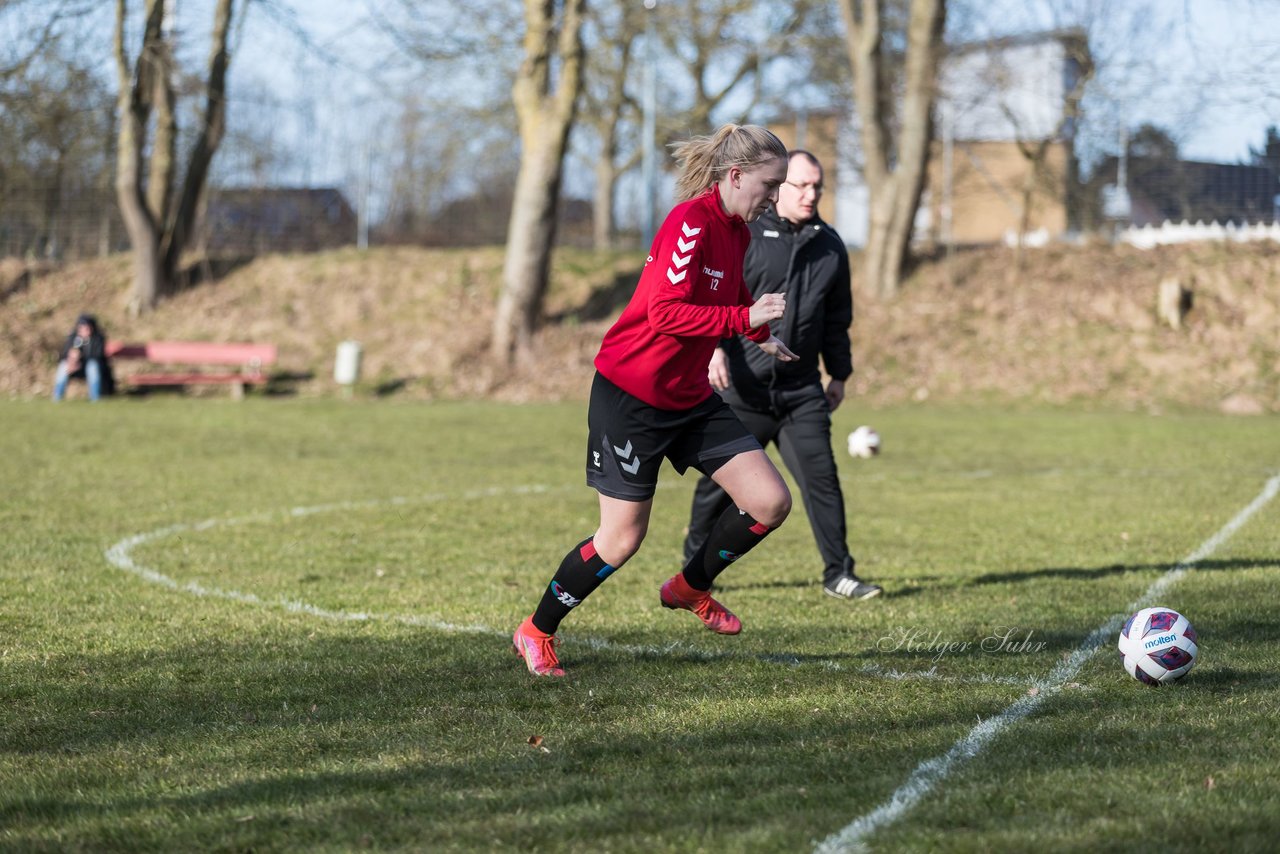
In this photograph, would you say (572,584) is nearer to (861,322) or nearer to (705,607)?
(705,607)

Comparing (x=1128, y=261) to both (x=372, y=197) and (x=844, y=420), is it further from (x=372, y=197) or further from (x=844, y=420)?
(x=372, y=197)

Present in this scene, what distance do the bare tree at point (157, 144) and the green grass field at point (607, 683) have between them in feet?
50.4

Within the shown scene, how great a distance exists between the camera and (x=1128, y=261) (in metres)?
25.2

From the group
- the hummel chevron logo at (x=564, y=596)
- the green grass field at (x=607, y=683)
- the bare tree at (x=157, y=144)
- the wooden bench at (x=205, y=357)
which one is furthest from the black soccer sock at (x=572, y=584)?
the bare tree at (x=157, y=144)

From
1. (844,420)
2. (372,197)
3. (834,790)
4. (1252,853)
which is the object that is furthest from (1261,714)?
(372,197)

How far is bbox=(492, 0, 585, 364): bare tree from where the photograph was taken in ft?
75.0

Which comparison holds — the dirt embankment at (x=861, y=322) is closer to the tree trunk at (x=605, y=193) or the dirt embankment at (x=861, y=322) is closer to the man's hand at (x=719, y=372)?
the tree trunk at (x=605, y=193)

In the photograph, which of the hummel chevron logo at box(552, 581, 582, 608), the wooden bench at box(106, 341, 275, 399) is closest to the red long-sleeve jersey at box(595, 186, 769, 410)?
the hummel chevron logo at box(552, 581, 582, 608)

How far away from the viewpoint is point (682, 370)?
540 cm

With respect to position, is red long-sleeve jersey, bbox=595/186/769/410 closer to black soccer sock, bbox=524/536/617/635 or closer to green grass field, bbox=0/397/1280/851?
black soccer sock, bbox=524/536/617/635

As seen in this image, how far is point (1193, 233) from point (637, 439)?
23.6 m

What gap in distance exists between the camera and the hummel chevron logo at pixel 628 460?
538 centimetres

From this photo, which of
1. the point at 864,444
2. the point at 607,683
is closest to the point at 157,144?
the point at 864,444

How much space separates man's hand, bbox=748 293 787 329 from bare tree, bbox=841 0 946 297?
19.7 metres
